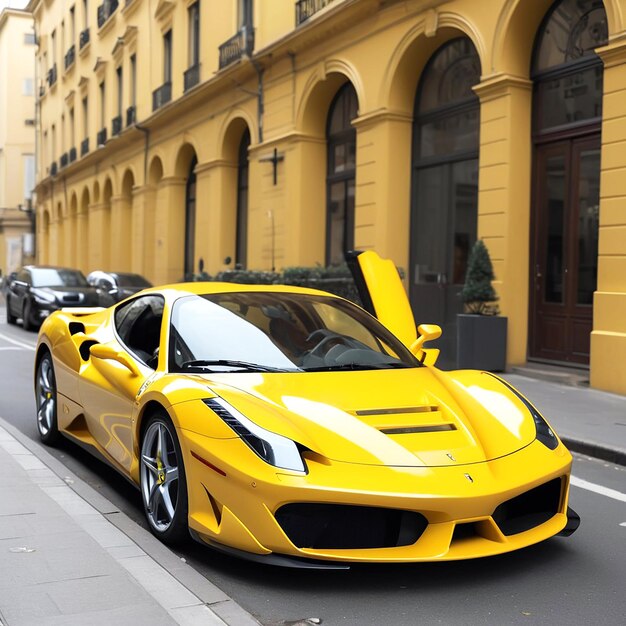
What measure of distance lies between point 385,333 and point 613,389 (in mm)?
5754

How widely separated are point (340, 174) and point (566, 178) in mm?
6736

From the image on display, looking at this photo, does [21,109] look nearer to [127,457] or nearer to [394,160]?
[394,160]

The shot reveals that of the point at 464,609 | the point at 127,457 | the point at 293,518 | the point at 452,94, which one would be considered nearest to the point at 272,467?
the point at 293,518

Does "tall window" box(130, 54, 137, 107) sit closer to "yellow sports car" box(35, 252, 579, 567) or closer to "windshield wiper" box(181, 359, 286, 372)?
"yellow sports car" box(35, 252, 579, 567)

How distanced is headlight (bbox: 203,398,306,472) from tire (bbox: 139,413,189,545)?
1.30ft

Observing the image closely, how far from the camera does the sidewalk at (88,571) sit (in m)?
3.26

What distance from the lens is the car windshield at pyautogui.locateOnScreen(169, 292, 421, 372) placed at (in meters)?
4.67

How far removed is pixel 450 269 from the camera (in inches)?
575

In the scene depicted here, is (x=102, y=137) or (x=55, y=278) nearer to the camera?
(x=55, y=278)

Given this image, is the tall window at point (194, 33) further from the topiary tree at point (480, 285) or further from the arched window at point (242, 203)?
the topiary tree at point (480, 285)

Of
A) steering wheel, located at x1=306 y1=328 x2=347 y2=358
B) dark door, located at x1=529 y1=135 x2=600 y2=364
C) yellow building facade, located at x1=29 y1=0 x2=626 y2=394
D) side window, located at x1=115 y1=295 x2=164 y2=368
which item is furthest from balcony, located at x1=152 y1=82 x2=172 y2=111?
steering wheel, located at x1=306 y1=328 x2=347 y2=358

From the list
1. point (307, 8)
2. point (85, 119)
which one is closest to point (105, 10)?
point (85, 119)

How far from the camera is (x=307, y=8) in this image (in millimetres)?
17516

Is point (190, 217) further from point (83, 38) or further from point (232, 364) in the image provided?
point (232, 364)
